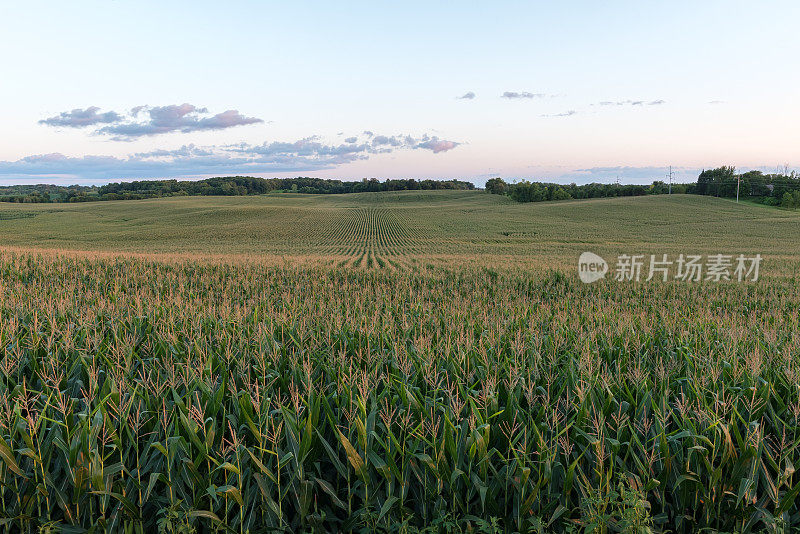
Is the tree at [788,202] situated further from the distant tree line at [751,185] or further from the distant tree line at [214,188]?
the distant tree line at [214,188]

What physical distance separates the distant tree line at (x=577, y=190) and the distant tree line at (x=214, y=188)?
59584 millimetres

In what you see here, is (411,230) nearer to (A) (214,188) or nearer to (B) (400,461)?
(B) (400,461)

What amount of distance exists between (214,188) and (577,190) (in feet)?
425

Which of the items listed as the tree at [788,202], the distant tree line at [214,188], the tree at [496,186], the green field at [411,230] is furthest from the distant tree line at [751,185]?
the distant tree line at [214,188]

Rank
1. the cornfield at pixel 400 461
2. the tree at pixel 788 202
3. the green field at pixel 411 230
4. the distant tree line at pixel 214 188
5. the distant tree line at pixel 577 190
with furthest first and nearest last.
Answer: the distant tree line at pixel 214 188, the distant tree line at pixel 577 190, the tree at pixel 788 202, the green field at pixel 411 230, the cornfield at pixel 400 461

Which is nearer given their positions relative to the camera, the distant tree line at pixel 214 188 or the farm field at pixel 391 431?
the farm field at pixel 391 431

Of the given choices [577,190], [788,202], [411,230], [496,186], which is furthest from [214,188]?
[788,202]

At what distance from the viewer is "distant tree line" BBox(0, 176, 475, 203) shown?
137 m

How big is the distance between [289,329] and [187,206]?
110925 millimetres

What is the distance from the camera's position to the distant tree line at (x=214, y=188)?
137 m

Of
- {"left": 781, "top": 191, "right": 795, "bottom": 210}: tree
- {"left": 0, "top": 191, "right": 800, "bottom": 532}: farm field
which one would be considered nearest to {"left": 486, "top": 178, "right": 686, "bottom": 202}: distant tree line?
{"left": 781, "top": 191, "right": 795, "bottom": 210}: tree

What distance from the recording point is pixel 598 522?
292 cm

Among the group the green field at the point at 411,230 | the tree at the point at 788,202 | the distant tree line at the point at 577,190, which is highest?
the distant tree line at the point at 577,190

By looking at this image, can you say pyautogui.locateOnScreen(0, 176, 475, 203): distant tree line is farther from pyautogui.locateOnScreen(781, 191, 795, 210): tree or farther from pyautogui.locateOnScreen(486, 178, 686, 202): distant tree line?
pyautogui.locateOnScreen(781, 191, 795, 210): tree
